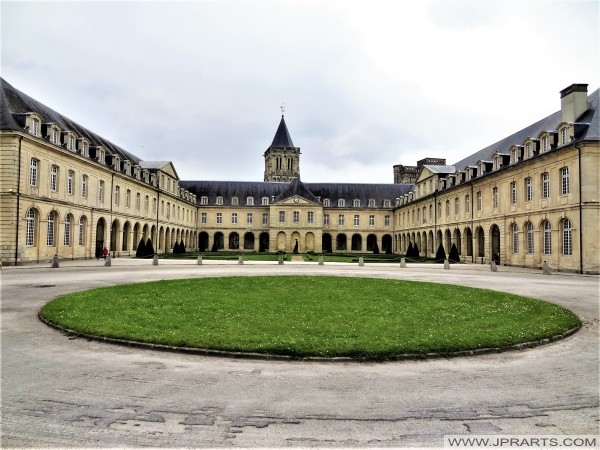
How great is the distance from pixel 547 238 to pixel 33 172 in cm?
3816

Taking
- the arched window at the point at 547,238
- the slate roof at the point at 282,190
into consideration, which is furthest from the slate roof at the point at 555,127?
the slate roof at the point at 282,190

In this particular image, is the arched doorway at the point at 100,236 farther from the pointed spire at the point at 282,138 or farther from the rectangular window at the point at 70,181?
the pointed spire at the point at 282,138

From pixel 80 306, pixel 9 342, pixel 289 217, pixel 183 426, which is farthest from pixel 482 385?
pixel 289 217

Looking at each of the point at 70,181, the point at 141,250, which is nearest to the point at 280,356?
the point at 70,181

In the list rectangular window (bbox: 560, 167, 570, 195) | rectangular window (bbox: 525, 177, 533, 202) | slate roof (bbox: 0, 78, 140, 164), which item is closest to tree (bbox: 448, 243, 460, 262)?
rectangular window (bbox: 525, 177, 533, 202)

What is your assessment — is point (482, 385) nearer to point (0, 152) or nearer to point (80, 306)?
point (80, 306)

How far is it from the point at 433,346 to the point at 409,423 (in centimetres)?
304

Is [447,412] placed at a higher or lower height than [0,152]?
lower

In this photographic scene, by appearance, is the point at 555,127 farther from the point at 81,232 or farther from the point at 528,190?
the point at 81,232

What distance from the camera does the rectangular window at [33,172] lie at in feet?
92.1

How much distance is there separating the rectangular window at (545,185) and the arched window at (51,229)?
124 feet

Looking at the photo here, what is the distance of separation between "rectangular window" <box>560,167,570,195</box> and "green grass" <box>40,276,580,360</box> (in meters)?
18.1

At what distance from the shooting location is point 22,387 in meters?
5.29

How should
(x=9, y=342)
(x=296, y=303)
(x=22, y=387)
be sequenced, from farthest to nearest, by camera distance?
(x=296, y=303)
(x=9, y=342)
(x=22, y=387)
